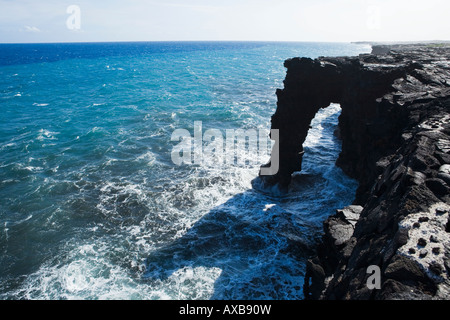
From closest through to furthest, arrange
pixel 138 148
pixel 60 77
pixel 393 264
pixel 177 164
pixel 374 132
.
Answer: pixel 393 264 → pixel 374 132 → pixel 177 164 → pixel 138 148 → pixel 60 77

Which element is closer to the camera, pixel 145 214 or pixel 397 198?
pixel 397 198

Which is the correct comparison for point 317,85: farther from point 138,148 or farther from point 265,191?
point 138,148

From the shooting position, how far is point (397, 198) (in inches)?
311

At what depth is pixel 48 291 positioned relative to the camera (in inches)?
546

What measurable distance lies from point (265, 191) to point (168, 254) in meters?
10.4

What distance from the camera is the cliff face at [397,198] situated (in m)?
5.92

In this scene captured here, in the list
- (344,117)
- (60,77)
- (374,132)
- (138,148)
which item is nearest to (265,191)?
(344,117)

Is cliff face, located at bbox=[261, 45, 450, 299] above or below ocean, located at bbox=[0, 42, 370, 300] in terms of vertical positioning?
above

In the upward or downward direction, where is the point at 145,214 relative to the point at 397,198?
downward

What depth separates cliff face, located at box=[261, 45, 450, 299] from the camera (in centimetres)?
592

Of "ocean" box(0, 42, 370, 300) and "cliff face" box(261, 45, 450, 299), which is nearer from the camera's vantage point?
"cliff face" box(261, 45, 450, 299)

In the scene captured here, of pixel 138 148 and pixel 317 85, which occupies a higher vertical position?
pixel 317 85

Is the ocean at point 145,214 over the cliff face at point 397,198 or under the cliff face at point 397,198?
under
